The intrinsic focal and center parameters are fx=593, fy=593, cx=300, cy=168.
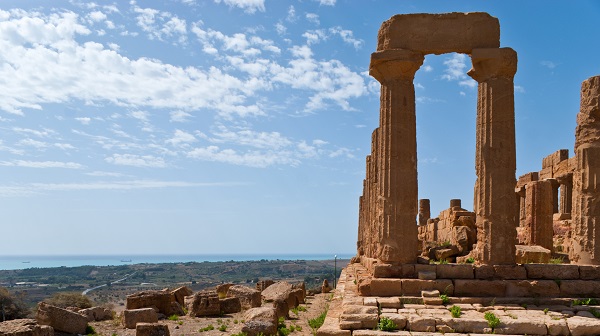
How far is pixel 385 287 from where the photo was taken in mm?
15148

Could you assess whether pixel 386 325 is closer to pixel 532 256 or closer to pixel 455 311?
pixel 455 311

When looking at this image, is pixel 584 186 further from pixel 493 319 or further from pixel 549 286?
pixel 493 319

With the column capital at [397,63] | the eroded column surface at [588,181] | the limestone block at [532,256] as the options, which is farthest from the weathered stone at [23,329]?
the eroded column surface at [588,181]

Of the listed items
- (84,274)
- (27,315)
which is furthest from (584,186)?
(84,274)

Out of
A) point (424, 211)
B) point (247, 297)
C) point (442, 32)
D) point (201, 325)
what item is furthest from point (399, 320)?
point (424, 211)

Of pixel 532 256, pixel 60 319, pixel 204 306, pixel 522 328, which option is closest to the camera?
pixel 522 328

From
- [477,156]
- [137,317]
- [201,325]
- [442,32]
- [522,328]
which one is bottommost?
[201,325]

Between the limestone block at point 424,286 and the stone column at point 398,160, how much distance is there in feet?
3.18

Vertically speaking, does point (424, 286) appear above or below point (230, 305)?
→ above

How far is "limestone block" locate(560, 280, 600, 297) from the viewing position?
1500 cm

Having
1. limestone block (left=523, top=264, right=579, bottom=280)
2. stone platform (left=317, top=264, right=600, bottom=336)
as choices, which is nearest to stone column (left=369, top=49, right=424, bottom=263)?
stone platform (left=317, top=264, right=600, bottom=336)

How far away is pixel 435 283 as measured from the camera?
1502 cm

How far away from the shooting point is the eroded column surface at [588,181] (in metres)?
16.2

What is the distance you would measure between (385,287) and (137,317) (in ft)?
28.9
